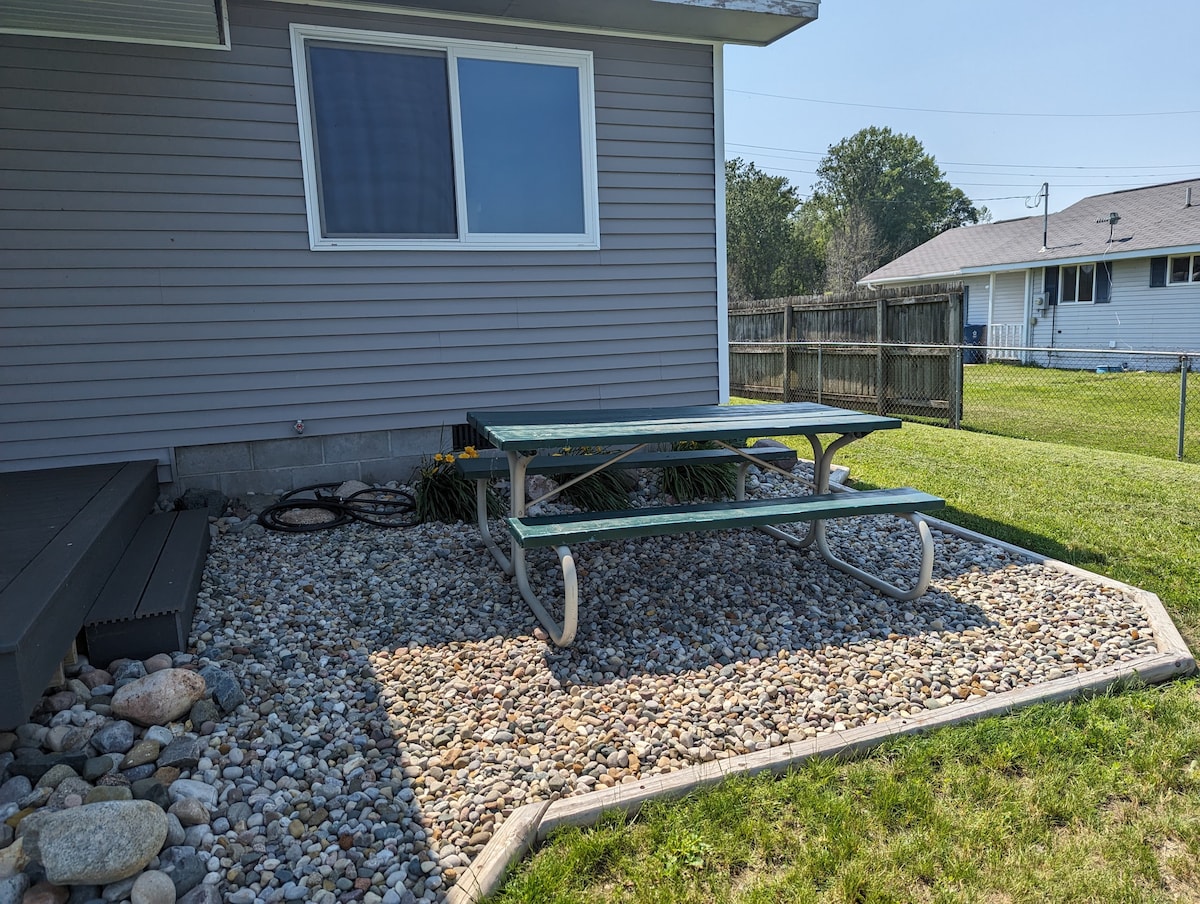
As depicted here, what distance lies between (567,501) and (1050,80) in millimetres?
49952

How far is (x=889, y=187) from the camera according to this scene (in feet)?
166

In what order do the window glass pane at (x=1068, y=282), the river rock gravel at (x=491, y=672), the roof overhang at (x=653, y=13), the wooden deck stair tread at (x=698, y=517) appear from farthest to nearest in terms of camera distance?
the window glass pane at (x=1068, y=282) → the roof overhang at (x=653, y=13) → the wooden deck stair tread at (x=698, y=517) → the river rock gravel at (x=491, y=672)

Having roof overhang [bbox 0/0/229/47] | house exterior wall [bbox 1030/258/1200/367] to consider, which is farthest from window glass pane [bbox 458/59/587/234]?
house exterior wall [bbox 1030/258/1200/367]

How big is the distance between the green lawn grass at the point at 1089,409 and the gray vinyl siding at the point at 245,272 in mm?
5670

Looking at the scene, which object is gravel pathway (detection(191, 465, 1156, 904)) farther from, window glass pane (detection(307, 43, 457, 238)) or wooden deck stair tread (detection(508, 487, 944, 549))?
window glass pane (detection(307, 43, 457, 238))

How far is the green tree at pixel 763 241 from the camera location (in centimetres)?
3997

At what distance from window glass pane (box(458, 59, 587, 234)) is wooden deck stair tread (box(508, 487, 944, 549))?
2757mm

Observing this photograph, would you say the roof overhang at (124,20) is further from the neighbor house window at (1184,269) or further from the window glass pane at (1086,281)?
the window glass pane at (1086,281)

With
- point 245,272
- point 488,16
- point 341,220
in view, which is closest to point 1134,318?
point 488,16

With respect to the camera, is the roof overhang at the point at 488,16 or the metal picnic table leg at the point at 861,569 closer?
the metal picnic table leg at the point at 861,569

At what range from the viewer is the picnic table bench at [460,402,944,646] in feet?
10.0

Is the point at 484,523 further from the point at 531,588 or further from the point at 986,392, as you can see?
the point at 986,392

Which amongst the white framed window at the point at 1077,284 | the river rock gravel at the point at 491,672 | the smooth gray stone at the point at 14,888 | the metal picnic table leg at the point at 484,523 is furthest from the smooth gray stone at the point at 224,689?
the white framed window at the point at 1077,284

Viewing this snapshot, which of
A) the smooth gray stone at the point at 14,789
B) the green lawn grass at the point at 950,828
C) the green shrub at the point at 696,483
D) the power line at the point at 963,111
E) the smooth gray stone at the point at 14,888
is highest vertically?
the power line at the point at 963,111
